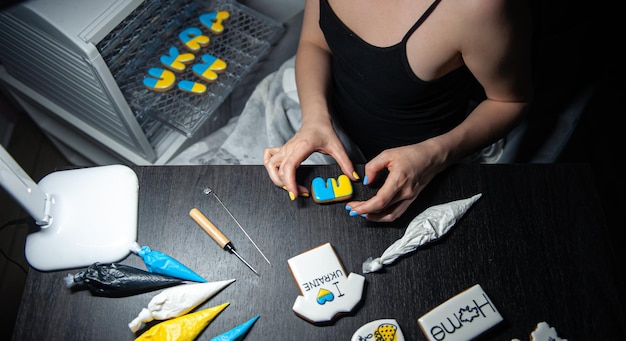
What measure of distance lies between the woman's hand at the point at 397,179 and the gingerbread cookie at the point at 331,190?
2cm

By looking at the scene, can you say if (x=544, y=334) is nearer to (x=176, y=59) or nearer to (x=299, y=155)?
(x=299, y=155)

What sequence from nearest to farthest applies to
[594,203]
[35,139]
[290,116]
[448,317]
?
[448,317]
[594,203]
[290,116]
[35,139]

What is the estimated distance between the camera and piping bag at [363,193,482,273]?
0.75 m

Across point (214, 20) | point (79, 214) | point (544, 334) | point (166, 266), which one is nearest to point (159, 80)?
point (214, 20)

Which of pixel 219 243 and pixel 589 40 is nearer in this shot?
pixel 219 243

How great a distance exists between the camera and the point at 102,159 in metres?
1.69

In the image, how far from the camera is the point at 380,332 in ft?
2.30

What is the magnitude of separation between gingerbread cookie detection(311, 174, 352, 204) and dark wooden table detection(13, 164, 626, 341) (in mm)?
20

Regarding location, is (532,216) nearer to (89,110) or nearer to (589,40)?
(589,40)

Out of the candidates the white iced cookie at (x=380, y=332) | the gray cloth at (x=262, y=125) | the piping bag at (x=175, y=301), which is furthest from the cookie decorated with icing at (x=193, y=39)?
the white iced cookie at (x=380, y=332)

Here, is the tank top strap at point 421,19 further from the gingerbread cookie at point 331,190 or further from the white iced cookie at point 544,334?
the white iced cookie at point 544,334

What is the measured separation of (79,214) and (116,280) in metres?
0.15

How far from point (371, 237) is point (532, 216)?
0.92 ft

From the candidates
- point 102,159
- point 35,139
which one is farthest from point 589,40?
point 35,139
